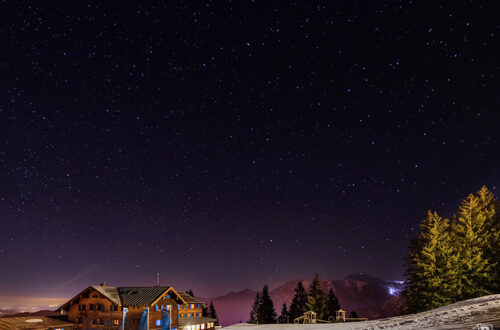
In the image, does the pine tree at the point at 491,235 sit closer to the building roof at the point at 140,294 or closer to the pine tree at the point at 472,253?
the pine tree at the point at 472,253

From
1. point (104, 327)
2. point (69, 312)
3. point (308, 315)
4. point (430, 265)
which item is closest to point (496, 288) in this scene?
point (430, 265)

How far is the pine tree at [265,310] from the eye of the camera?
270 feet

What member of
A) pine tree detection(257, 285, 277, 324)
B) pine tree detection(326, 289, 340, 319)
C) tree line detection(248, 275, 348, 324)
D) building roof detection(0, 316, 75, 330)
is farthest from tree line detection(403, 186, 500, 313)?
pine tree detection(257, 285, 277, 324)

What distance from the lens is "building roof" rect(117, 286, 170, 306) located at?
56947 millimetres

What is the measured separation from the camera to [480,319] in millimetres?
16422

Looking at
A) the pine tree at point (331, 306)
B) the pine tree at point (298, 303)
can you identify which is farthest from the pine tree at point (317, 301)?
the pine tree at point (298, 303)

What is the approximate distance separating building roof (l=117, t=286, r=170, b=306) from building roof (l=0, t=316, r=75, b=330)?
887 centimetres

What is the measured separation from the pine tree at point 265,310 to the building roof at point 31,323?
137 feet

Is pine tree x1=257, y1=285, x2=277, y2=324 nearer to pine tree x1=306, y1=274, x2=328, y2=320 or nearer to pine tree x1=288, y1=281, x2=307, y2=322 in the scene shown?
pine tree x1=288, y1=281, x2=307, y2=322

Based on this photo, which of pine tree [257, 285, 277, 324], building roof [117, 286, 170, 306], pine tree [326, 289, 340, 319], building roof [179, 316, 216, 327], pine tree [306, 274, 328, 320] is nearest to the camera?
building roof [117, 286, 170, 306]

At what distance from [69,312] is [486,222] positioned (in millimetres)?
60816

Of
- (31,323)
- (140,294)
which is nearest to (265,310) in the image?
(140,294)

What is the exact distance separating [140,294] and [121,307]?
12.2 feet

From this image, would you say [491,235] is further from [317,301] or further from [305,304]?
[305,304]
